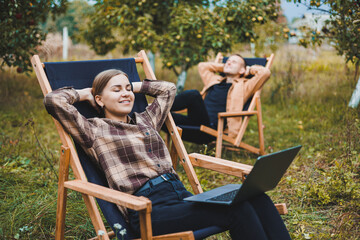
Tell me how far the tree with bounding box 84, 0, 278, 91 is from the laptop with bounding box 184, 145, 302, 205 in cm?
382

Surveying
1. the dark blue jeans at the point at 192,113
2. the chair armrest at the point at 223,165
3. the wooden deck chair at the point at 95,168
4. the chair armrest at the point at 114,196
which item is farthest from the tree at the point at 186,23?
the chair armrest at the point at 114,196

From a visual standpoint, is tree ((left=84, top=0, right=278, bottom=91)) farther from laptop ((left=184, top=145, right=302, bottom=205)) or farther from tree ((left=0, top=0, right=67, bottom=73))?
laptop ((left=184, top=145, right=302, bottom=205))

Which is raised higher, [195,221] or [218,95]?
[218,95]

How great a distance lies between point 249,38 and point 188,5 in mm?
1058

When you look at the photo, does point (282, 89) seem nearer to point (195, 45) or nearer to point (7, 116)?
point (195, 45)

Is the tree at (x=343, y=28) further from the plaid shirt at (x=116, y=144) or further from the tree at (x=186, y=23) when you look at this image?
the plaid shirt at (x=116, y=144)

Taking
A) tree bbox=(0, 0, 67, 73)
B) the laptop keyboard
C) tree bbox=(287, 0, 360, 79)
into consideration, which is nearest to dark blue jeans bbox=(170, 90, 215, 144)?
tree bbox=(287, 0, 360, 79)

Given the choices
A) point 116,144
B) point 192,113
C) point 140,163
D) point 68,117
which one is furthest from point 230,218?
point 192,113

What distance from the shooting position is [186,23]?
18.8ft

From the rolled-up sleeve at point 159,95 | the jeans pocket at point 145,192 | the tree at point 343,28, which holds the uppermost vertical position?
the tree at point 343,28

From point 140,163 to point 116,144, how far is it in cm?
17

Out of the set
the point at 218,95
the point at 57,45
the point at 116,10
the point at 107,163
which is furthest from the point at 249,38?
the point at 57,45

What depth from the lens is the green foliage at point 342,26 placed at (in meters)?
4.21

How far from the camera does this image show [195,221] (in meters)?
1.85
